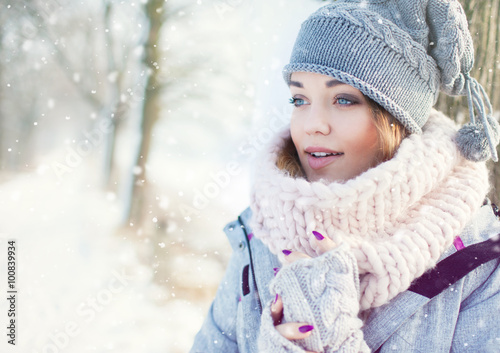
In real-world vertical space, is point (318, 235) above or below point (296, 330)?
above

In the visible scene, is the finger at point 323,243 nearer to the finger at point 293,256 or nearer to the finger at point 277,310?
the finger at point 293,256

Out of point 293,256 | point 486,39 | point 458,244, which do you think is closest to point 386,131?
point 458,244

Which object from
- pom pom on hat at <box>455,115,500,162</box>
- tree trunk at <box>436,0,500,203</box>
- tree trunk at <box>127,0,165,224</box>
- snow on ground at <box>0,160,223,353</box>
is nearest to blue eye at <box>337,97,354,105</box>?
pom pom on hat at <box>455,115,500,162</box>

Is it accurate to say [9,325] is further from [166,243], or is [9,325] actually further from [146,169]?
[146,169]

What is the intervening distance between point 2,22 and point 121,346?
159 inches

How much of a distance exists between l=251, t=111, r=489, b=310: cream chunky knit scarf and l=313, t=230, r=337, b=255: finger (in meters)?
0.05

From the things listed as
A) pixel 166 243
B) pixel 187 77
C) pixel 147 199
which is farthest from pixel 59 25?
pixel 166 243

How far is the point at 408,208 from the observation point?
136 centimetres

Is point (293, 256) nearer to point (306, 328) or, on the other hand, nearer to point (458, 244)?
point (306, 328)

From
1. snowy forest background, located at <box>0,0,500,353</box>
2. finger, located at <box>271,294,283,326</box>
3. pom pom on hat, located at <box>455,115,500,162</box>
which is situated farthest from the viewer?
snowy forest background, located at <box>0,0,500,353</box>

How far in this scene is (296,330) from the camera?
1111 mm

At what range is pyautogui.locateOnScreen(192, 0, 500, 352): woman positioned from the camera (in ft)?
3.81

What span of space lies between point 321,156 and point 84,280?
364 cm

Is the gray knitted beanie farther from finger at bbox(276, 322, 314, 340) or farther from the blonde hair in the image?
finger at bbox(276, 322, 314, 340)
